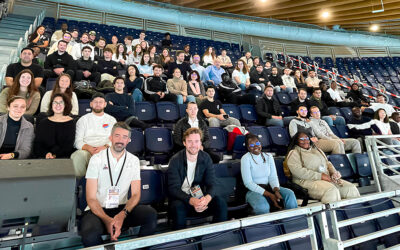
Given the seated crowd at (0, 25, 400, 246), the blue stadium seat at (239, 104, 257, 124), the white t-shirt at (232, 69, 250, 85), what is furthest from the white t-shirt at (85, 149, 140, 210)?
the white t-shirt at (232, 69, 250, 85)

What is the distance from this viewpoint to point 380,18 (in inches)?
398

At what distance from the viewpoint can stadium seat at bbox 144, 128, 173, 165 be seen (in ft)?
8.91

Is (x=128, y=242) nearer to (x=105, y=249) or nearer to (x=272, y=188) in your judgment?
(x=105, y=249)

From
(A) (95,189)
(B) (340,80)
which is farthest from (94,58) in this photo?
(B) (340,80)

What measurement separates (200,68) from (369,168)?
381 cm

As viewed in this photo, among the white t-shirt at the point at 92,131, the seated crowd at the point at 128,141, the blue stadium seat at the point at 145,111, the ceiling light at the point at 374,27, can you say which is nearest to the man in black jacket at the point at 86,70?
the seated crowd at the point at 128,141

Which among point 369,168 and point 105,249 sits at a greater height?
point 369,168

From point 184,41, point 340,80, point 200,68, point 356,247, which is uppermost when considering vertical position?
point 184,41

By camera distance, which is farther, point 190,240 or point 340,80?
point 340,80

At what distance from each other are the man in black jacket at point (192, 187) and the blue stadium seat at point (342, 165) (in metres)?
1.82

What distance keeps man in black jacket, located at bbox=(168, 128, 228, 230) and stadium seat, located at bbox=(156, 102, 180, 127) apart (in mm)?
1463

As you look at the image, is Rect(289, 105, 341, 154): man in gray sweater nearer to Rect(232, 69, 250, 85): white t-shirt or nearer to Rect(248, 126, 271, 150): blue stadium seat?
Rect(248, 126, 271, 150): blue stadium seat

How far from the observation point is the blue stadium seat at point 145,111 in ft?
11.3

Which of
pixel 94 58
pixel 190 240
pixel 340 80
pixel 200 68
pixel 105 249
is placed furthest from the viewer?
pixel 340 80
